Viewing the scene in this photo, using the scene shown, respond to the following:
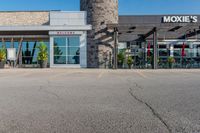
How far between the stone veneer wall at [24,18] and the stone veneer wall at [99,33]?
5.31 meters

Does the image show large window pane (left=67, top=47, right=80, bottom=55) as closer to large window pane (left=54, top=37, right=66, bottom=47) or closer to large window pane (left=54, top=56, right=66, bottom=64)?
large window pane (left=54, top=37, right=66, bottom=47)

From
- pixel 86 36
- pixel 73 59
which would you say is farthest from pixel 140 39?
pixel 73 59

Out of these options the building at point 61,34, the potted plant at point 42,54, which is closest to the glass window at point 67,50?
the building at point 61,34

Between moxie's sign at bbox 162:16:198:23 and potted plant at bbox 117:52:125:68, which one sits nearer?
potted plant at bbox 117:52:125:68

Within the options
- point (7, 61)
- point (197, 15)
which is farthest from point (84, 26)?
point (197, 15)

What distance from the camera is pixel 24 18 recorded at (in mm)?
30281

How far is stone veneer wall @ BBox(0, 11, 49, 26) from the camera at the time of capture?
98.6 ft

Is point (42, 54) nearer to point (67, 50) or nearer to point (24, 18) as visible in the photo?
point (67, 50)

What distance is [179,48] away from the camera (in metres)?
31.4

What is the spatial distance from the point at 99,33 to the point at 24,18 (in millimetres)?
8831

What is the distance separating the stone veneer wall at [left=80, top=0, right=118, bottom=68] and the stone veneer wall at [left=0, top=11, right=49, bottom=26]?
5.31 metres

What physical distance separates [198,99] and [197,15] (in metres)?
28.1

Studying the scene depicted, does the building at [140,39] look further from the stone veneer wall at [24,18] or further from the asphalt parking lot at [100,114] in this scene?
the asphalt parking lot at [100,114]

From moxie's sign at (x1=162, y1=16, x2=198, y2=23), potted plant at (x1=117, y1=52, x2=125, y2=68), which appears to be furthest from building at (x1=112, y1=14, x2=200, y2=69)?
potted plant at (x1=117, y1=52, x2=125, y2=68)
